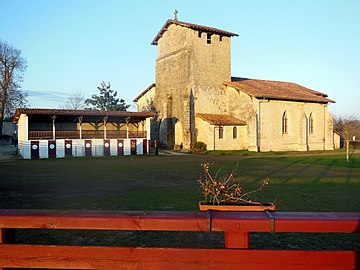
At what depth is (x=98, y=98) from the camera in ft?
190

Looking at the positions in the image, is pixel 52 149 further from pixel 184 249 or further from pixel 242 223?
pixel 242 223

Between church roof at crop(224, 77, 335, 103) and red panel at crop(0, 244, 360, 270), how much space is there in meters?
31.8

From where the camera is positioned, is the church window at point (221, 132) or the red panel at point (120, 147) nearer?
the red panel at point (120, 147)

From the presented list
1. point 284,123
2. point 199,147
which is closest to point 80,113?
point 199,147

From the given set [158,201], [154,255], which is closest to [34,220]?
[154,255]

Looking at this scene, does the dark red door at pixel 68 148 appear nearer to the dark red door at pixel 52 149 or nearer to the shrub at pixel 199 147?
the dark red door at pixel 52 149

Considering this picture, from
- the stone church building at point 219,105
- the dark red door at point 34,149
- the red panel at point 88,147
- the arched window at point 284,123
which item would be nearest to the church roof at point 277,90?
the stone church building at point 219,105

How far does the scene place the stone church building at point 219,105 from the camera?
33.7 metres

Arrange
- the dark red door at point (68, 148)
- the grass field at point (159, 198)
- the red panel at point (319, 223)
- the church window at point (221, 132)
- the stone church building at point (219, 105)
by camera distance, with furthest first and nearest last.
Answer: the stone church building at point (219, 105) < the church window at point (221, 132) < the dark red door at point (68, 148) < the grass field at point (159, 198) < the red panel at point (319, 223)

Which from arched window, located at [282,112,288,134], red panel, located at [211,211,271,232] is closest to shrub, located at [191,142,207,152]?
arched window, located at [282,112,288,134]

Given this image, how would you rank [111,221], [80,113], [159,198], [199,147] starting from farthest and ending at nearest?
[199,147] → [80,113] → [159,198] → [111,221]

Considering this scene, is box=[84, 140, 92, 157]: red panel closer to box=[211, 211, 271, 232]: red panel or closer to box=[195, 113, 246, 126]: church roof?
box=[195, 113, 246, 126]: church roof

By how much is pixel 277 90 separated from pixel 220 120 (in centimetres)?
845

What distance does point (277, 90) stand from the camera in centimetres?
3712
